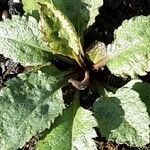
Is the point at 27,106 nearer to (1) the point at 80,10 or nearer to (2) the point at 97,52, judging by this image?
(2) the point at 97,52

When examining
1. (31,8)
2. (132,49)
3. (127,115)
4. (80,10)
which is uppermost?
(31,8)

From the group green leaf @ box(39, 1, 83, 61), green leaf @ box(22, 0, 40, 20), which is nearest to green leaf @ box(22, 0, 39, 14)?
green leaf @ box(22, 0, 40, 20)

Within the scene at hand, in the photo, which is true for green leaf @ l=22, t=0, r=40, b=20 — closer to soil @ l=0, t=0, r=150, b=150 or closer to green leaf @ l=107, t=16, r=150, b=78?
soil @ l=0, t=0, r=150, b=150

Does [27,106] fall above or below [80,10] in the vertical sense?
below

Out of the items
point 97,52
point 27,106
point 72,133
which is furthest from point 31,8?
point 72,133

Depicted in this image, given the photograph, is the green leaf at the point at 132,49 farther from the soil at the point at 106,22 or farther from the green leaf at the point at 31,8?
the green leaf at the point at 31,8

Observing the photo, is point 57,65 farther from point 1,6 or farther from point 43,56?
point 1,6
